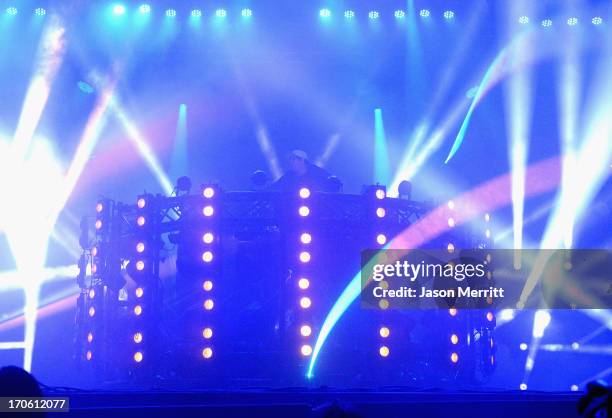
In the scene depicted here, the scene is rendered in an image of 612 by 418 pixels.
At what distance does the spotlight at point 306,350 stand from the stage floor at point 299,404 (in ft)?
13.4

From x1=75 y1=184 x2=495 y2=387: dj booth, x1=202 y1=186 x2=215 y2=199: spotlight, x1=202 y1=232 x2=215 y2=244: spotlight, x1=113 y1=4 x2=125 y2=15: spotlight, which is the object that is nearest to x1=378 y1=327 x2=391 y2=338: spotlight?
x1=75 y1=184 x2=495 y2=387: dj booth

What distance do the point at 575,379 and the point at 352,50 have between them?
805 centimetres

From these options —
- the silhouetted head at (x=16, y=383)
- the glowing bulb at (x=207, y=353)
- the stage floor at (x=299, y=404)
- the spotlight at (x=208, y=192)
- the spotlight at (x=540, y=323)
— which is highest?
the spotlight at (x=208, y=192)

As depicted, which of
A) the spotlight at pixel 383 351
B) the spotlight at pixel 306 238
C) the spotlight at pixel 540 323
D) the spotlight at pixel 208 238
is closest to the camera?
the spotlight at pixel 383 351

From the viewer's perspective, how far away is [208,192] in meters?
9.18

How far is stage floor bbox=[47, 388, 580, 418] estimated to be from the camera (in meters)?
3.77

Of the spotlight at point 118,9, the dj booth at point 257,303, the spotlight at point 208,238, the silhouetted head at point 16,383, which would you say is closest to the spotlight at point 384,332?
the dj booth at point 257,303

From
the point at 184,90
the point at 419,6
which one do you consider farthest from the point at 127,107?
the point at 419,6

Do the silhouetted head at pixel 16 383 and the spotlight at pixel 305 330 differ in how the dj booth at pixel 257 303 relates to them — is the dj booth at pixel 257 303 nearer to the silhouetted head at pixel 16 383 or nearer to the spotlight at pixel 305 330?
the spotlight at pixel 305 330

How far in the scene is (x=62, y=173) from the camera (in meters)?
12.9

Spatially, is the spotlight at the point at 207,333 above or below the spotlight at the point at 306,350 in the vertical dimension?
above

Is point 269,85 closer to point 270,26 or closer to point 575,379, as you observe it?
point 270,26

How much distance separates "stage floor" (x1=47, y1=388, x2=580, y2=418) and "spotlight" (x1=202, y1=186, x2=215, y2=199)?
5.07 meters

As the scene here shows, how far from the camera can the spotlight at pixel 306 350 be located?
8.54m
